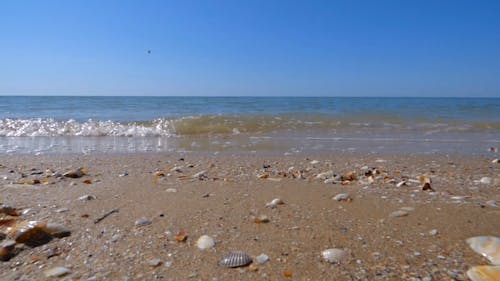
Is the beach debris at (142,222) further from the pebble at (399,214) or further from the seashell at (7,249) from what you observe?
the pebble at (399,214)

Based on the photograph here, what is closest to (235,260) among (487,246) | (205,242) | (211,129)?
(205,242)

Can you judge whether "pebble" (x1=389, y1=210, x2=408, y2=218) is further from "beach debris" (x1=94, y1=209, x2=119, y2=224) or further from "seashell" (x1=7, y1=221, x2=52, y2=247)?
"seashell" (x1=7, y1=221, x2=52, y2=247)

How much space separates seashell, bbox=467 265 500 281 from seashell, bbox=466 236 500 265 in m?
0.22

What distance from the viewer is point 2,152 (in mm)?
7059

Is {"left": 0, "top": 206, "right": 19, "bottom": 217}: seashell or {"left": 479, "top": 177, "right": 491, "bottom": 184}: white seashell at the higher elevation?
{"left": 0, "top": 206, "right": 19, "bottom": 217}: seashell

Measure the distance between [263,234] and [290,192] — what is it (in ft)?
3.91

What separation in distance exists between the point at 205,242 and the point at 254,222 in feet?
1.67

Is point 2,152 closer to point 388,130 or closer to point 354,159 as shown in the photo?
point 354,159

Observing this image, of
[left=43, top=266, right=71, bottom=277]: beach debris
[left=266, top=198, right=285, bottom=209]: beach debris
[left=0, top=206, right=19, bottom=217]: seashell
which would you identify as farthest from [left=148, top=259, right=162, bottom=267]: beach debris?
[left=0, top=206, right=19, bottom=217]: seashell

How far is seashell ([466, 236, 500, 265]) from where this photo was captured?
1.91 metres

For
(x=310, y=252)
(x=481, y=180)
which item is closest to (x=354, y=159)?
(x=481, y=180)

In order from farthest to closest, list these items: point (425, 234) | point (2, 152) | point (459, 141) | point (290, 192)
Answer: point (459, 141), point (2, 152), point (290, 192), point (425, 234)

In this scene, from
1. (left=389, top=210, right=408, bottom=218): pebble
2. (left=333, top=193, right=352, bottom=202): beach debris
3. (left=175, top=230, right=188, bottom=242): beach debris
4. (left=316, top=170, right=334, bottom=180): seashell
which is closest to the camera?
(left=175, top=230, right=188, bottom=242): beach debris

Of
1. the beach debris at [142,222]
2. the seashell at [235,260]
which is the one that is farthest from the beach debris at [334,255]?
the beach debris at [142,222]
